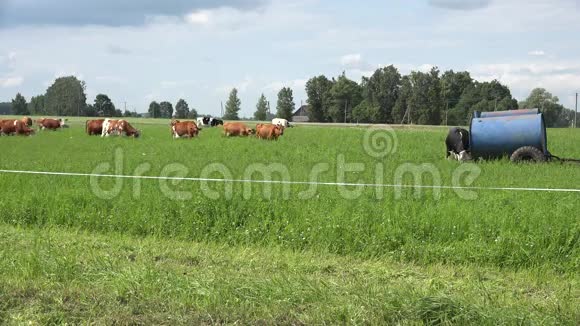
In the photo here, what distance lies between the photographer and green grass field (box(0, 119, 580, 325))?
196 inches

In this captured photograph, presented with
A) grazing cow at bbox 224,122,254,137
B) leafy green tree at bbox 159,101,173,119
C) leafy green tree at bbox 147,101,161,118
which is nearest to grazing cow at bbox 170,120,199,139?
grazing cow at bbox 224,122,254,137

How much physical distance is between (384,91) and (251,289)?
8477 centimetres

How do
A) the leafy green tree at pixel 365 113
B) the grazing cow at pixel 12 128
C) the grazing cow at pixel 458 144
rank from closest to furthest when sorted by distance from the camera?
the grazing cow at pixel 458 144 → the grazing cow at pixel 12 128 → the leafy green tree at pixel 365 113

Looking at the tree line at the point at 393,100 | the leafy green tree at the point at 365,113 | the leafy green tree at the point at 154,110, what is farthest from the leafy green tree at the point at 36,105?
the leafy green tree at the point at 365,113

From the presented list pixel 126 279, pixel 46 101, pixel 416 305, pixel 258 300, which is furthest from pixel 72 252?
pixel 46 101

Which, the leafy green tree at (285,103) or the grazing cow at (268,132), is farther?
the leafy green tree at (285,103)

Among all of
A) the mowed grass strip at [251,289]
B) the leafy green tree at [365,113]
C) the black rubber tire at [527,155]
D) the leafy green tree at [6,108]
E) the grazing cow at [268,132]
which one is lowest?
the mowed grass strip at [251,289]

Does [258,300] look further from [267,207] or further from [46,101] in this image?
[46,101]

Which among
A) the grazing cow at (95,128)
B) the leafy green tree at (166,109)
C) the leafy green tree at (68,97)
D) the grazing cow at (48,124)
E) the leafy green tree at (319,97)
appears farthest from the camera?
the leafy green tree at (166,109)

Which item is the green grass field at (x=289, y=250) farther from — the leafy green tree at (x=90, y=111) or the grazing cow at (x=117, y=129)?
the leafy green tree at (x=90, y=111)

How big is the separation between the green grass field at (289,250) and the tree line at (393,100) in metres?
67.5

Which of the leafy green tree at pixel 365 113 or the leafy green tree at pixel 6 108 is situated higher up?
the leafy green tree at pixel 6 108

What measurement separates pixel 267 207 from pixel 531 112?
1162 centimetres

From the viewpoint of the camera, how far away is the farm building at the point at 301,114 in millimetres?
100463
